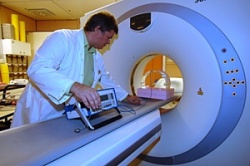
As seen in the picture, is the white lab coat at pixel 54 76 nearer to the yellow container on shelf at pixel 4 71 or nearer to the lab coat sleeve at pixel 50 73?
the lab coat sleeve at pixel 50 73

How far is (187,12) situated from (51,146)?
1.20m

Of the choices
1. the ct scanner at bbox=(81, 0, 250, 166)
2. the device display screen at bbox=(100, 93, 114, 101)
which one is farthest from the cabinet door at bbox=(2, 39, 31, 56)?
the device display screen at bbox=(100, 93, 114, 101)

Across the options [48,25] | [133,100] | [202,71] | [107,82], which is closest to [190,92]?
[202,71]

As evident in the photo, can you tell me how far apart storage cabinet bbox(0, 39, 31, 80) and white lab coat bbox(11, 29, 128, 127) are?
3.36 m

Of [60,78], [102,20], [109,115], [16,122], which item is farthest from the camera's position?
[16,122]

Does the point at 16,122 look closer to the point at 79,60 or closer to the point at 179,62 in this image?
the point at 79,60

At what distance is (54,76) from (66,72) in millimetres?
312

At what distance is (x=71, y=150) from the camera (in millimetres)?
756

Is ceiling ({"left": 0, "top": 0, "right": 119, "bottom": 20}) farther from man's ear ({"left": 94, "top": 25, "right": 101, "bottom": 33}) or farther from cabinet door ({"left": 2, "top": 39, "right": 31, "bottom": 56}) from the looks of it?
man's ear ({"left": 94, "top": 25, "right": 101, "bottom": 33})

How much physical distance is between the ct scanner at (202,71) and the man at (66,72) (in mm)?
353

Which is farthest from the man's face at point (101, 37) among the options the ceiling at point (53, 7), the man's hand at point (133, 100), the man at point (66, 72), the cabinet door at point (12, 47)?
the cabinet door at point (12, 47)

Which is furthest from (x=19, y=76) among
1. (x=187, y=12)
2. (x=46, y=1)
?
(x=187, y=12)

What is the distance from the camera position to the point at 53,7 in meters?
4.61

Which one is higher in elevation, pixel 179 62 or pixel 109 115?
pixel 179 62
